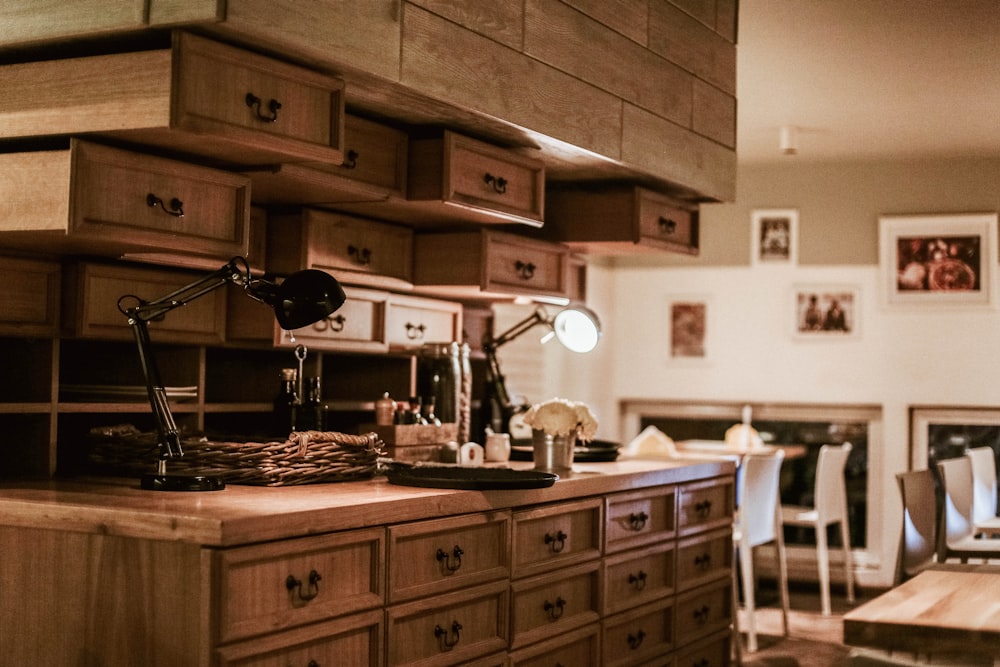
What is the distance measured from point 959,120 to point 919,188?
121cm

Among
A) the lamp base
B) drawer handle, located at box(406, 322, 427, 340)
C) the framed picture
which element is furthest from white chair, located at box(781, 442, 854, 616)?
the lamp base

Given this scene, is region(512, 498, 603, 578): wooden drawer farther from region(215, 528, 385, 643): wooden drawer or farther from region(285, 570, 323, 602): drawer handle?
region(285, 570, 323, 602): drawer handle

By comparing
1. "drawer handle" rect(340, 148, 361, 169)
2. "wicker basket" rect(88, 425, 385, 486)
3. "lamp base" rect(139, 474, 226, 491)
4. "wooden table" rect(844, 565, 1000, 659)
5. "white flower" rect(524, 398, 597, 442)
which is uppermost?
"drawer handle" rect(340, 148, 361, 169)

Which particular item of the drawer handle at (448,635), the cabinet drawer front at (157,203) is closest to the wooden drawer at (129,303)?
the cabinet drawer front at (157,203)

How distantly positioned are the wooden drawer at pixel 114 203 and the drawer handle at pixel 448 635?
1037 millimetres

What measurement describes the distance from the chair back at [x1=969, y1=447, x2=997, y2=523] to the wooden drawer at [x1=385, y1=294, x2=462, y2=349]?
3.04 m

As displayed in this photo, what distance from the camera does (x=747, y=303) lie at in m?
8.12

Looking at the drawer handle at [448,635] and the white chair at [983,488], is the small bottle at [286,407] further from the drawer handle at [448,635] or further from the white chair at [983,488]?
the white chair at [983,488]

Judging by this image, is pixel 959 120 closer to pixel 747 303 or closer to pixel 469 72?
pixel 747 303

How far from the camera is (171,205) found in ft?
8.76

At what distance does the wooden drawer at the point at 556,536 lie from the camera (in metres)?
3.21

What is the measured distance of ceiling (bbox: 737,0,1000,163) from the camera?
183 inches

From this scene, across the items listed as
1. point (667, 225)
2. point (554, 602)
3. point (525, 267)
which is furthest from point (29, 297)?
point (667, 225)

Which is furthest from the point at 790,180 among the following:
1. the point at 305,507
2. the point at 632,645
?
the point at 305,507
